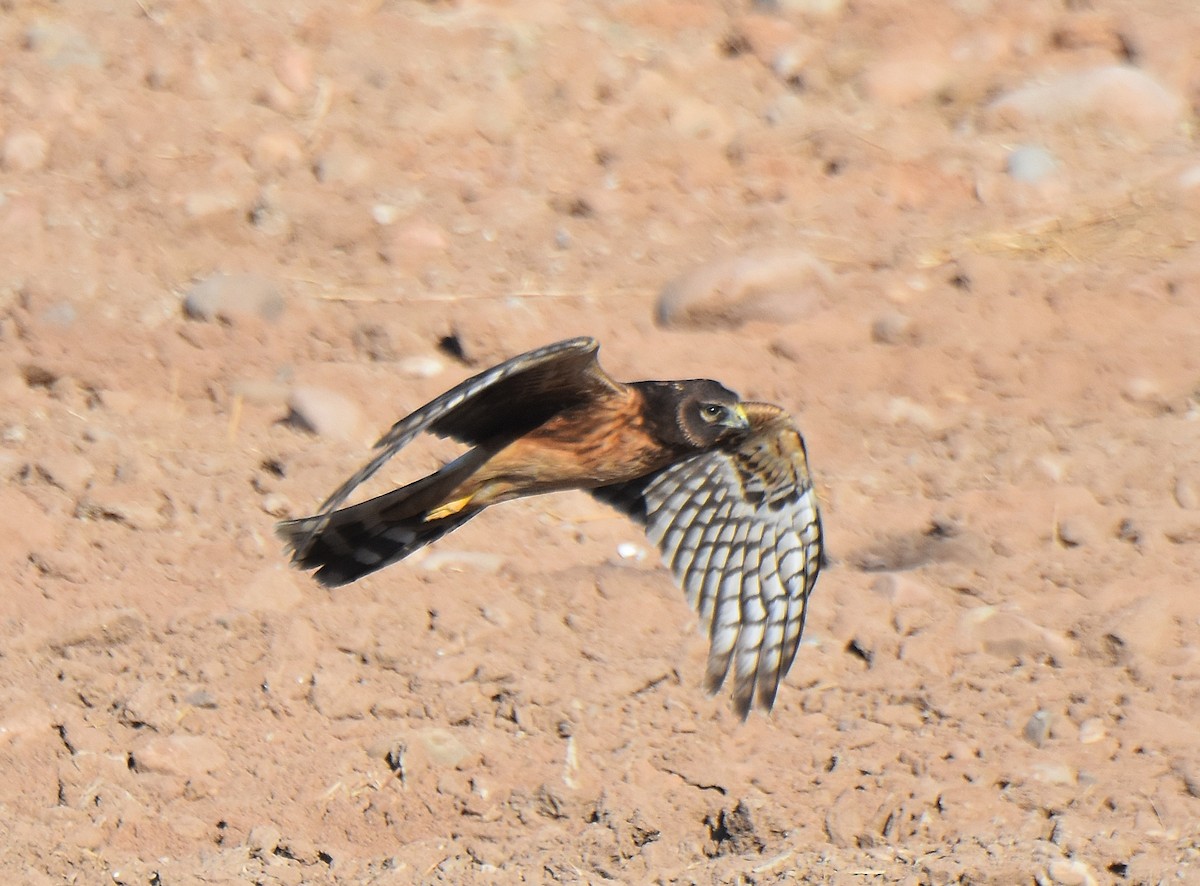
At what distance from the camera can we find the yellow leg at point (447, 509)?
5688mm

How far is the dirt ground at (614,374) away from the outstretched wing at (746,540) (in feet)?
1.37

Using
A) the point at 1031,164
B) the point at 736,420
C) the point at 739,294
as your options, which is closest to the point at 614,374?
the point at 739,294

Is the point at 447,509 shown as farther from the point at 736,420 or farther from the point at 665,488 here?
the point at 736,420

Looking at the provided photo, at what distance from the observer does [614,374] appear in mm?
7520

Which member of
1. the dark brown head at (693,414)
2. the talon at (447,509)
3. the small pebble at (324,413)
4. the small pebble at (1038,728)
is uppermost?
the dark brown head at (693,414)

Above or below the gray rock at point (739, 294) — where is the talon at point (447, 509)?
above

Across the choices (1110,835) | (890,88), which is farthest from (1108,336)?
(1110,835)

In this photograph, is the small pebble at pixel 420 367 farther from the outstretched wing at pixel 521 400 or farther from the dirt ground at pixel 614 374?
the outstretched wing at pixel 521 400

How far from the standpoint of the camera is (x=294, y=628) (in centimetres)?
588

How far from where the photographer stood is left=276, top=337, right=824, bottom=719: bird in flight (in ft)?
17.9

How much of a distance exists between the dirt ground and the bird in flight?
1.49 ft

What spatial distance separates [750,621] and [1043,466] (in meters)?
2.29

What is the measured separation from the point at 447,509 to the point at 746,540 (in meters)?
1.01

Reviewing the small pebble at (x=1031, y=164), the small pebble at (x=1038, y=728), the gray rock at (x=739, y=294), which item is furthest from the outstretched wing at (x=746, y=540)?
the small pebble at (x=1031, y=164)
